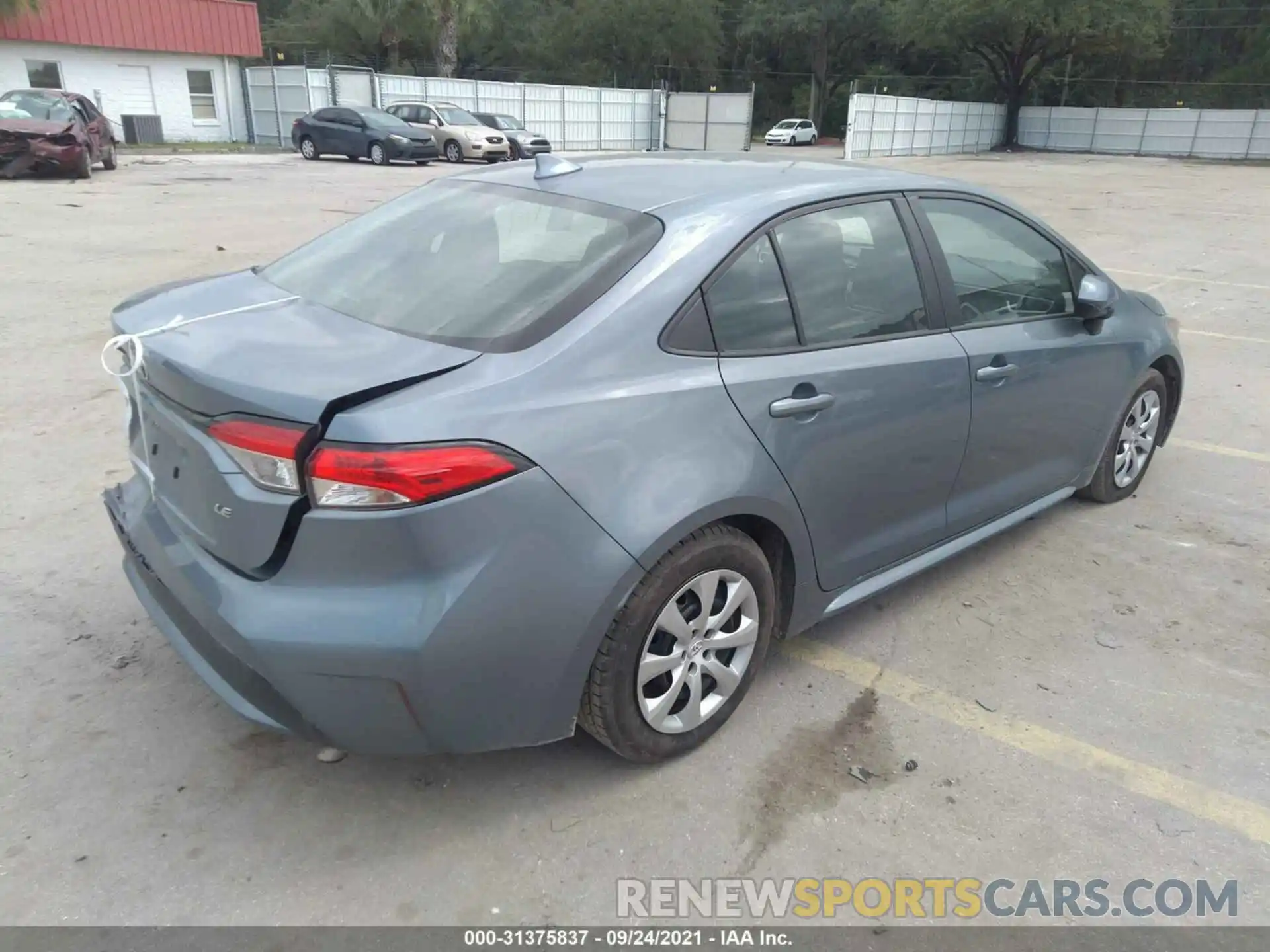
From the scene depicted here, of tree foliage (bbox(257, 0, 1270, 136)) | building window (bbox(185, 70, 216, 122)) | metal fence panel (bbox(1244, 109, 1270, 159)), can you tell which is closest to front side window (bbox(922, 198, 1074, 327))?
building window (bbox(185, 70, 216, 122))

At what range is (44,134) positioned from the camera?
1652cm

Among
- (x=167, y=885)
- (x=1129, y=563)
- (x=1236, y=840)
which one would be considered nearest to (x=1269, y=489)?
(x=1129, y=563)

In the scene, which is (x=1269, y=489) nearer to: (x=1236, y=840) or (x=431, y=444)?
(x=1236, y=840)

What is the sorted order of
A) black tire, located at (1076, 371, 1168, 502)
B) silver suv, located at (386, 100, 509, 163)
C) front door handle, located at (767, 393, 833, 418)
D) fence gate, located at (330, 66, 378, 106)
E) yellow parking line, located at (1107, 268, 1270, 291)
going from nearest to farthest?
1. front door handle, located at (767, 393, 833, 418)
2. black tire, located at (1076, 371, 1168, 502)
3. yellow parking line, located at (1107, 268, 1270, 291)
4. silver suv, located at (386, 100, 509, 163)
5. fence gate, located at (330, 66, 378, 106)

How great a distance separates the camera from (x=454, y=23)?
116ft

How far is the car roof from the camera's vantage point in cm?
283

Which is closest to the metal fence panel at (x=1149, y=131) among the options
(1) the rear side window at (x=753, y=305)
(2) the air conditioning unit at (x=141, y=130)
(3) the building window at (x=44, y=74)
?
(2) the air conditioning unit at (x=141, y=130)

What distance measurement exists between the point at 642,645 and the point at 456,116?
2587cm

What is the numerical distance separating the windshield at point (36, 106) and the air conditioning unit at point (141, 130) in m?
13.1

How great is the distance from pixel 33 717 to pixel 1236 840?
138 inches

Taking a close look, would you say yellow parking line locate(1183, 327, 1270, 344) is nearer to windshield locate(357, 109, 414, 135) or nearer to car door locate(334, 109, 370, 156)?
windshield locate(357, 109, 414, 135)

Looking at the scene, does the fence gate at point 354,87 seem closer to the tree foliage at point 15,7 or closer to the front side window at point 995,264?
the tree foliage at point 15,7

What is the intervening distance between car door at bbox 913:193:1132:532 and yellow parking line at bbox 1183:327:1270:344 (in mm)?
5073

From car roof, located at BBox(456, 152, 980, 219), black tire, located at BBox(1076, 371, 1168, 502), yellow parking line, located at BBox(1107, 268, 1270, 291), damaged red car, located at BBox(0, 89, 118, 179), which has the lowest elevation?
yellow parking line, located at BBox(1107, 268, 1270, 291)
